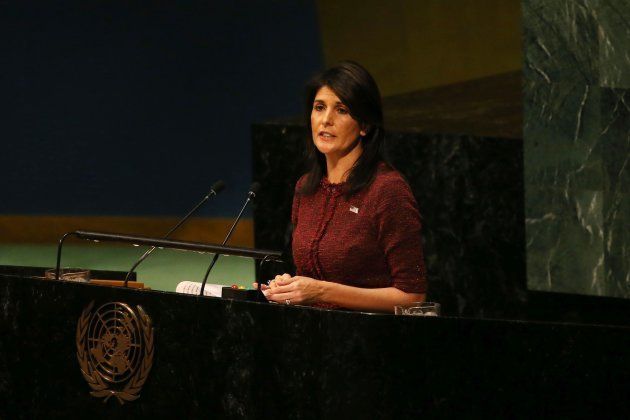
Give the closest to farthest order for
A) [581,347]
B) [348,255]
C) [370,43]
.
A: [581,347]
[348,255]
[370,43]

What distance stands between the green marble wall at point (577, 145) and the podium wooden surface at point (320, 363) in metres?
2.52

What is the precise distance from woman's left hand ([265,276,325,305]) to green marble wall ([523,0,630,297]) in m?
2.31

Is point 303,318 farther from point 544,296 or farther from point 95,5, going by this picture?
point 95,5

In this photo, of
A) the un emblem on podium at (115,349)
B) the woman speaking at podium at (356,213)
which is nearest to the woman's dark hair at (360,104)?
the woman speaking at podium at (356,213)

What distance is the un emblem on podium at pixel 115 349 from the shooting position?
292 centimetres

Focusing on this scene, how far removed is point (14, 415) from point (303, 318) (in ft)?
3.27

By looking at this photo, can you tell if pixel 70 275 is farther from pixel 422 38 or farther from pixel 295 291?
pixel 422 38

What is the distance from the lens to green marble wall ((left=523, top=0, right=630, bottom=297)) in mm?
4793

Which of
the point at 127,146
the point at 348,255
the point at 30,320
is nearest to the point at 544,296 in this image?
the point at 348,255

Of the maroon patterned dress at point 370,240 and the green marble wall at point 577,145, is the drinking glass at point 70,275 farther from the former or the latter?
the green marble wall at point 577,145

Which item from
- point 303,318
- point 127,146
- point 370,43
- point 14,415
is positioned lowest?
point 14,415

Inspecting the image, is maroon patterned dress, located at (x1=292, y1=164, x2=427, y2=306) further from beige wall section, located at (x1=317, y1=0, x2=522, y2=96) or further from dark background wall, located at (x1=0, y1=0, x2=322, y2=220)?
dark background wall, located at (x1=0, y1=0, x2=322, y2=220)

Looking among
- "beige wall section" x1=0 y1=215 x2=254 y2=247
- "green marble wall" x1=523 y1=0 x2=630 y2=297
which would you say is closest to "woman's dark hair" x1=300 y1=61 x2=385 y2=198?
"green marble wall" x1=523 y1=0 x2=630 y2=297

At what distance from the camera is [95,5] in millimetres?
8453
